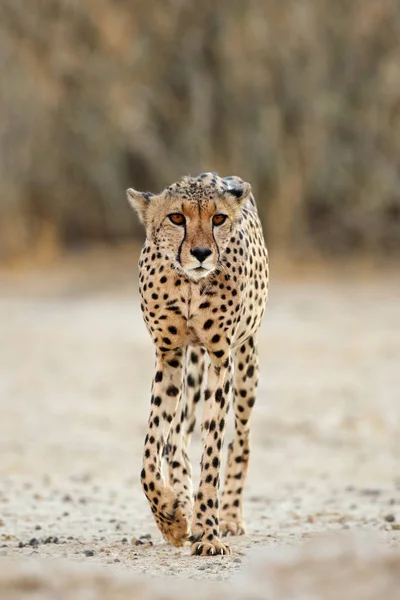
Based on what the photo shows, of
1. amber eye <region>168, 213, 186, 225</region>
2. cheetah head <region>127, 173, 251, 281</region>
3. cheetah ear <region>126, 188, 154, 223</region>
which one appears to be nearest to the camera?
cheetah head <region>127, 173, 251, 281</region>

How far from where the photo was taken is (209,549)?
484cm

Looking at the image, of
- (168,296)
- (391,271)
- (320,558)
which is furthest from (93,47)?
(320,558)

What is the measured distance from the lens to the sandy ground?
204 inches

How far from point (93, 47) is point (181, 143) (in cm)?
188

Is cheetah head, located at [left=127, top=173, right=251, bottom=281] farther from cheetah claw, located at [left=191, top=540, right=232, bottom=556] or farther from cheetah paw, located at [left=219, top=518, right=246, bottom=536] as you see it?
cheetah paw, located at [left=219, top=518, right=246, bottom=536]

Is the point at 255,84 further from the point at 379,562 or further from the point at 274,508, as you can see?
the point at 379,562

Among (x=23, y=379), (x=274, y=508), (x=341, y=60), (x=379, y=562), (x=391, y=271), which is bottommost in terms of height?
(x=379, y=562)

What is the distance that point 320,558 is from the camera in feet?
11.8

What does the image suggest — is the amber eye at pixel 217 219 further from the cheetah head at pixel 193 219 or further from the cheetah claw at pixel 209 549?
the cheetah claw at pixel 209 549

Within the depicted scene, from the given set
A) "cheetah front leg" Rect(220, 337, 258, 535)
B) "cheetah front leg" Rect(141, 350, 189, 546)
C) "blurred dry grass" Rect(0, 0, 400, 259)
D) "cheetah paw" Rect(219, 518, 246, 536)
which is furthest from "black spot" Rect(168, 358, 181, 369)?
"blurred dry grass" Rect(0, 0, 400, 259)

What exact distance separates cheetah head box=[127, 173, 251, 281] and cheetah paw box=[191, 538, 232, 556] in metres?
0.98

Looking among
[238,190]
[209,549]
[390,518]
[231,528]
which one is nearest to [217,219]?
[238,190]

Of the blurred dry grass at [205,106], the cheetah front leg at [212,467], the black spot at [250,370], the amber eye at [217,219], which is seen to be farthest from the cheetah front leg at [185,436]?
the blurred dry grass at [205,106]

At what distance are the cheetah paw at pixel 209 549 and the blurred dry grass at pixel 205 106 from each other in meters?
14.6
